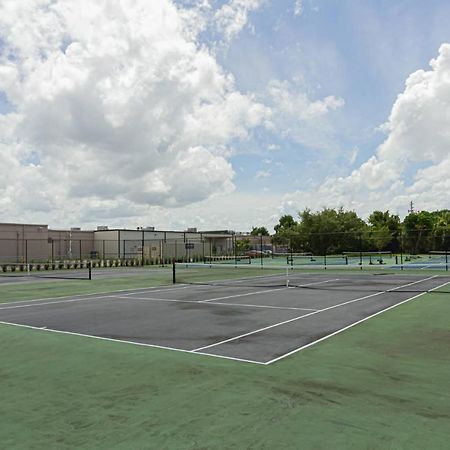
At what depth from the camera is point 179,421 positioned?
485 cm

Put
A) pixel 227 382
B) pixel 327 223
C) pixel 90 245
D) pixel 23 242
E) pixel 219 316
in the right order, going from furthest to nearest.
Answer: pixel 327 223, pixel 90 245, pixel 23 242, pixel 219 316, pixel 227 382

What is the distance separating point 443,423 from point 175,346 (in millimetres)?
4918

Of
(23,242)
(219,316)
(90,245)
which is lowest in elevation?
(219,316)

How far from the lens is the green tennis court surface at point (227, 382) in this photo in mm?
4520

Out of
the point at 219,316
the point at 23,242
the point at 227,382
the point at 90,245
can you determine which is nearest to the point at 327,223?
the point at 90,245

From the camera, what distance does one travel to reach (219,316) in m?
12.4

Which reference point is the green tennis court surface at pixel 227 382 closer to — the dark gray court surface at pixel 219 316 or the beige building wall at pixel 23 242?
the dark gray court surface at pixel 219 316

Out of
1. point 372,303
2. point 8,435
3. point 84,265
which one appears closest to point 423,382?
point 8,435

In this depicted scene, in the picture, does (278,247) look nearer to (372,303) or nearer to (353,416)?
(372,303)

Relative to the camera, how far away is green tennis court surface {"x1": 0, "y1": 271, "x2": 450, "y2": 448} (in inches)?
178

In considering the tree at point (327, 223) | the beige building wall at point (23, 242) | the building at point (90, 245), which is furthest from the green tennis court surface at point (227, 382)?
the tree at point (327, 223)

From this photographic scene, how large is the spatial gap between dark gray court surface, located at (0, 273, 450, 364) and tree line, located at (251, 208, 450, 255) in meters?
25.6

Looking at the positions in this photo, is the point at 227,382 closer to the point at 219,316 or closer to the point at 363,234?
the point at 219,316

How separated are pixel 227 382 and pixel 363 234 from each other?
49213 mm
